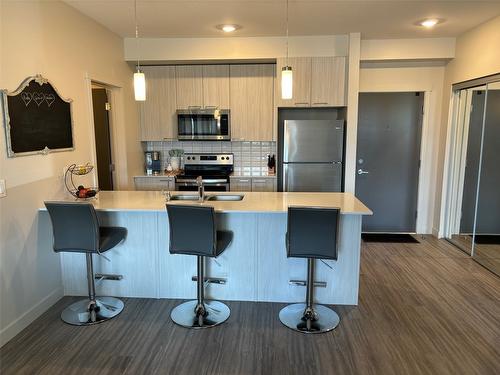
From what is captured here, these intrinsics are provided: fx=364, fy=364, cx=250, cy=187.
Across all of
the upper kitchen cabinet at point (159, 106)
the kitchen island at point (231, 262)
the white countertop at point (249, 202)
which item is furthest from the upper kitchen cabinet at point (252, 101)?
the kitchen island at point (231, 262)

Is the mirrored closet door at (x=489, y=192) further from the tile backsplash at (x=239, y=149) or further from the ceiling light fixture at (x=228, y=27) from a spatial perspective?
the ceiling light fixture at (x=228, y=27)

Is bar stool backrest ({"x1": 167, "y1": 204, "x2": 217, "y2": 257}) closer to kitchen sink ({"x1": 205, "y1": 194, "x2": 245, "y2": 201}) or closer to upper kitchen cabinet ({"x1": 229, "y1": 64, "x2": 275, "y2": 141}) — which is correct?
kitchen sink ({"x1": 205, "y1": 194, "x2": 245, "y2": 201})

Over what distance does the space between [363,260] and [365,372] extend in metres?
2.07

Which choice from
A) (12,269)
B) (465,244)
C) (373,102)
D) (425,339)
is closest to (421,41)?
(373,102)

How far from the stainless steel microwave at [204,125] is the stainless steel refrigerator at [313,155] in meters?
0.86

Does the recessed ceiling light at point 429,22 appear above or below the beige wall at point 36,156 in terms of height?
above

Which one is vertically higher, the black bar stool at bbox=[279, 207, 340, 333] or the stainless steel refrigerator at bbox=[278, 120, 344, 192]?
the stainless steel refrigerator at bbox=[278, 120, 344, 192]

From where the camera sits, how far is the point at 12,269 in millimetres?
2750

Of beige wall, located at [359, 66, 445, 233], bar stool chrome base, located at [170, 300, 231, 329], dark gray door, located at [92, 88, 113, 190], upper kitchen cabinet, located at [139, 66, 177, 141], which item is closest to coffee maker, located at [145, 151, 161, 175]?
upper kitchen cabinet, located at [139, 66, 177, 141]

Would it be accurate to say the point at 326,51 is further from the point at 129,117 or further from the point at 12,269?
the point at 12,269

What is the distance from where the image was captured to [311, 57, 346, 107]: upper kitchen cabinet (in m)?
4.69

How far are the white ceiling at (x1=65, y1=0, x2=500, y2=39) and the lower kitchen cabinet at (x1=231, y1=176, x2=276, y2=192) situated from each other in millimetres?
1858

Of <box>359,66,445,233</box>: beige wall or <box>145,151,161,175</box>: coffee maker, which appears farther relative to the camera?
<box>145,151,161,175</box>: coffee maker

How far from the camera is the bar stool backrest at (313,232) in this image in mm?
2650
